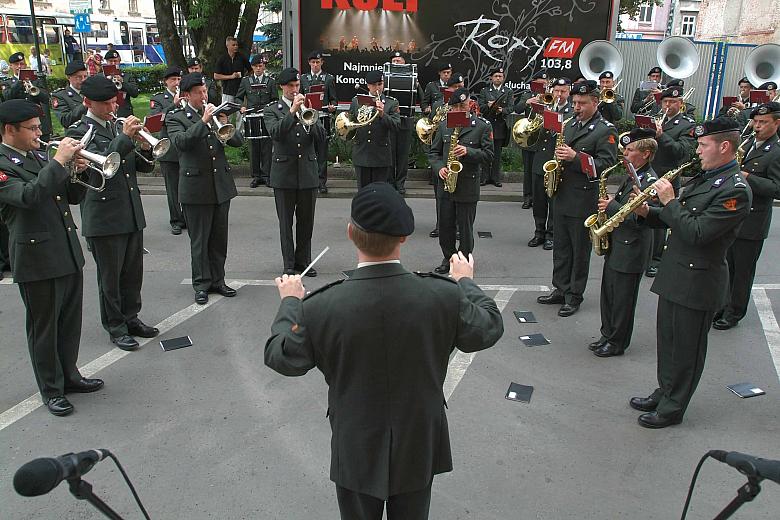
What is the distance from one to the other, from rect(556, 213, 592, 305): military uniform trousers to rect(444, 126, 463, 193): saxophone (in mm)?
1232

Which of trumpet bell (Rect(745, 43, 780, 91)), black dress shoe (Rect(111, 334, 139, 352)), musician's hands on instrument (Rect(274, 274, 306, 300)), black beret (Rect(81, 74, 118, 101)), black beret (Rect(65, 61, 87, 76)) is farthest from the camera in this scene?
trumpet bell (Rect(745, 43, 780, 91))

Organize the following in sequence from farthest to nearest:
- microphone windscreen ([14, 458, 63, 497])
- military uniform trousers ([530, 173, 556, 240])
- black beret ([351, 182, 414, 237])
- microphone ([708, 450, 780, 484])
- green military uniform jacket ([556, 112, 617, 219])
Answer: military uniform trousers ([530, 173, 556, 240]) < green military uniform jacket ([556, 112, 617, 219]) < black beret ([351, 182, 414, 237]) < microphone ([708, 450, 780, 484]) < microphone windscreen ([14, 458, 63, 497])

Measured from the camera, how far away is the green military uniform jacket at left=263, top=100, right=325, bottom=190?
7.53m

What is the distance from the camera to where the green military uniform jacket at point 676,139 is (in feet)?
27.3

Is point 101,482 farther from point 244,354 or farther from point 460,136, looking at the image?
point 460,136

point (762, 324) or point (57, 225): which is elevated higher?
point (57, 225)

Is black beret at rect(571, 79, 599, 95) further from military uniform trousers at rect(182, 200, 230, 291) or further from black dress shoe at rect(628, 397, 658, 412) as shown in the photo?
military uniform trousers at rect(182, 200, 230, 291)

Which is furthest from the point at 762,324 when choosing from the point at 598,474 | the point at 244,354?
the point at 244,354

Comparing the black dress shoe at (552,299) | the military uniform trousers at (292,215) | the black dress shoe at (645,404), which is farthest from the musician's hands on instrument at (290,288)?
the military uniform trousers at (292,215)

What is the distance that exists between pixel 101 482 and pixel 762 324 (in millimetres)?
6461

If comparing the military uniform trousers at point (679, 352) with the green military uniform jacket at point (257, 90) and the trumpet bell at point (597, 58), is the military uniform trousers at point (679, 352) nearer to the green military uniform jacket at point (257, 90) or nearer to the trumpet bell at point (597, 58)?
the green military uniform jacket at point (257, 90)

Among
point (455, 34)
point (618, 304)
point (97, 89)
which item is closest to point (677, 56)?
point (455, 34)

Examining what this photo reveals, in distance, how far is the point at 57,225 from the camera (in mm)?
4781

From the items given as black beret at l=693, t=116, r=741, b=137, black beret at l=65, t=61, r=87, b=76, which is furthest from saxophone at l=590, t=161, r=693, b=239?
black beret at l=65, t=61, r=87, b=76
